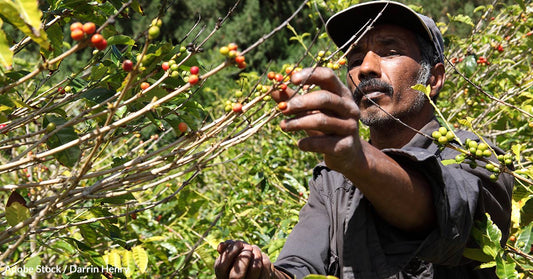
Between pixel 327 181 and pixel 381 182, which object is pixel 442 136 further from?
pixel 327 181

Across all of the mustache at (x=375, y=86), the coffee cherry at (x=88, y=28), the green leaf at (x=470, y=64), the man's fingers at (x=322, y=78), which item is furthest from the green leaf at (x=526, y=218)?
the green leaf at (x=470, y=64)

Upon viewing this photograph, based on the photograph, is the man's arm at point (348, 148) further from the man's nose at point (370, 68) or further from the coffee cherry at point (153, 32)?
the man's nose at point (370, 68)

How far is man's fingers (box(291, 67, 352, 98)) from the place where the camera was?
43.1 inches

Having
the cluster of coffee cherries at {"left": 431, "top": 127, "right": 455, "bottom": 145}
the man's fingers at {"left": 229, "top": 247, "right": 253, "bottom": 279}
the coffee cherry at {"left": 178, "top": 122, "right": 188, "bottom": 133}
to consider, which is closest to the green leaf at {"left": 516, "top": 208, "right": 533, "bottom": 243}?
the cluster of coffee cherries at {"left": 431, "top": 127, "right": 455, "bottom": 145}

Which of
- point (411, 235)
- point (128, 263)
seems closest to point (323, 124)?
point (411, 235)

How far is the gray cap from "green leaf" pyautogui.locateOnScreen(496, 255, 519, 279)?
879mm

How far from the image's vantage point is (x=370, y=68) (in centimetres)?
201

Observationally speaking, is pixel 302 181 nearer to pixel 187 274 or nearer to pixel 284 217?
pixel 284 217

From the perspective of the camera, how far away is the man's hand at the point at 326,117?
1.08 m

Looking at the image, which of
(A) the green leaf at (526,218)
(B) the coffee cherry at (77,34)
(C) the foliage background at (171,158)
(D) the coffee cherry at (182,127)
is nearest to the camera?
(B) the coffee cherry at (77,34)

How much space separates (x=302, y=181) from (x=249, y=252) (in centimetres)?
207

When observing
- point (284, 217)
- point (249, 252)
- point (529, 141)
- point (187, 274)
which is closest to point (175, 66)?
point (249, 252)

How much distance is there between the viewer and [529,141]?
3086mm

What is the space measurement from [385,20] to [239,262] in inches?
45.9
